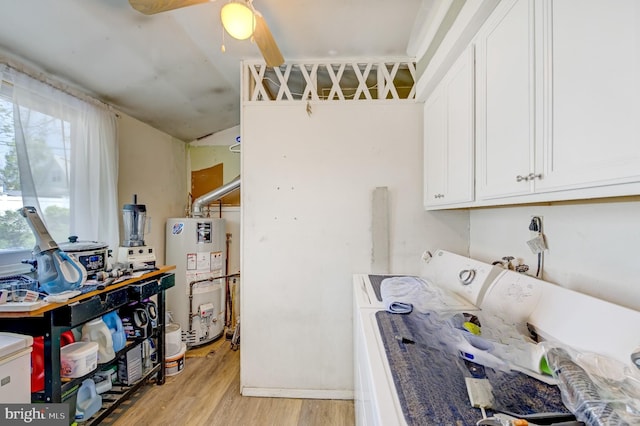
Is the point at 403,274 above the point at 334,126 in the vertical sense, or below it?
below

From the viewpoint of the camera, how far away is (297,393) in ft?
6.73

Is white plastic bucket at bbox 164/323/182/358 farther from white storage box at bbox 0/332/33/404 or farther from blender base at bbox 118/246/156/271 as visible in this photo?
white storage box at bbox 0/332/33/404

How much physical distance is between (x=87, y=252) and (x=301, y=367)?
1648 mm

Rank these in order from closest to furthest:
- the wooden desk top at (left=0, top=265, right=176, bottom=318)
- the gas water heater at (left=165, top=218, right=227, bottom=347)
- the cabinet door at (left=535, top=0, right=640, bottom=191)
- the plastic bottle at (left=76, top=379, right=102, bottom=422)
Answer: the cabinet door at (left=535, top=0, right=640, bottom=191), the wooden desk top at (left=0, top=265, right=176, bottom=318), the plastic bottle at (left=76, top=379, right=102, bottom=422), the gas water heater at (left=165, top=218, right=227, bottom=347)

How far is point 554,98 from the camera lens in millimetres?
778

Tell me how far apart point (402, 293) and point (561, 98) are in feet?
3.39

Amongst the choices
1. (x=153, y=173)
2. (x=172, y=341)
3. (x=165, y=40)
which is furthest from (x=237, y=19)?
(x=172, y=341)

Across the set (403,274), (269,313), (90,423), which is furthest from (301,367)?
(90,423)

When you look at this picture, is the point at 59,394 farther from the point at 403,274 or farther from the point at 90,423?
the point at 403,274

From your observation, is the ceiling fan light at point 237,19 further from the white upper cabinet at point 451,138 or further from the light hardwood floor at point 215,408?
the light hardwood floor at point 215,408

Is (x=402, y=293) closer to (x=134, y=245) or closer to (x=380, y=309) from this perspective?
(x=380, y=309)

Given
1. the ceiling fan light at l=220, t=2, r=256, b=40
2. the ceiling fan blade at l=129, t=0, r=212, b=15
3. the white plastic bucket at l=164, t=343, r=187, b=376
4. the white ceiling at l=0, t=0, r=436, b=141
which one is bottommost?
the white plastic bucket at l=164, t=343, r=187, b=376

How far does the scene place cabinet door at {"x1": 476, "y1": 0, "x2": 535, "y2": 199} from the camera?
89 centimetres

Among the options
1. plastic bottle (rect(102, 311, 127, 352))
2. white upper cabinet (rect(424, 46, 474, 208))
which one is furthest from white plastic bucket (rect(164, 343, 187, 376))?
white upper cabinet (rect(424, 46, 474, 208))
